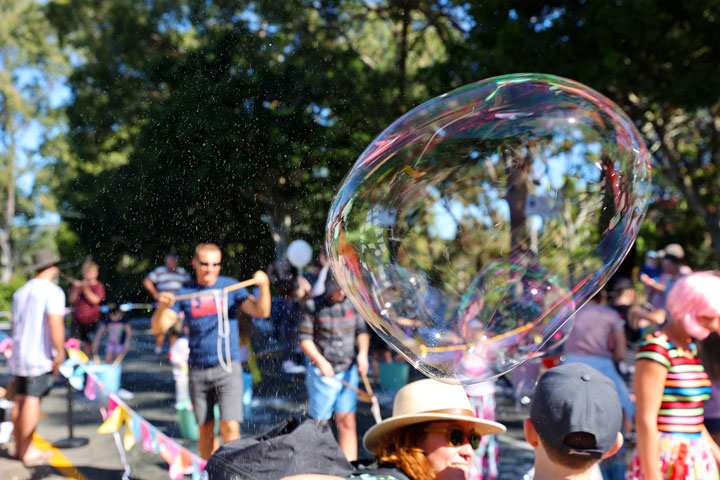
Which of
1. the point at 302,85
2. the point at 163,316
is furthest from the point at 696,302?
the point at 302,85

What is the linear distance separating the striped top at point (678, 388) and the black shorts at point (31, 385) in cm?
403

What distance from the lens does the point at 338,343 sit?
15.0 ft

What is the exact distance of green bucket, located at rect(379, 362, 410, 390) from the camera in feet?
23.9

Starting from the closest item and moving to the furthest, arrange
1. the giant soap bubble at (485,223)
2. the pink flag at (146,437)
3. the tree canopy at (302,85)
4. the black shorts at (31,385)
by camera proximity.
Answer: the giant soap bubble at (485,223) < the pink flag at (146,437) < the black shorts at (31,385) < the tree canopy at (302,85)

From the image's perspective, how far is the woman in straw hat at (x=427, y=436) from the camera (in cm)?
194

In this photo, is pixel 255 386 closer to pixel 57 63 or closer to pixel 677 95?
pixel 677 95

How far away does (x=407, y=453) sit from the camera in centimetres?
198

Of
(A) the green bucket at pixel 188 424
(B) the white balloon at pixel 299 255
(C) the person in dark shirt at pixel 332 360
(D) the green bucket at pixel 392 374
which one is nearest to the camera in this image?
(C) the person in dark shirt at pixel 332 360

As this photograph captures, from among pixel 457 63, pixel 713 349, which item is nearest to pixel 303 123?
pixel 457 63

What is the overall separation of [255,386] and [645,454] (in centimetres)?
643

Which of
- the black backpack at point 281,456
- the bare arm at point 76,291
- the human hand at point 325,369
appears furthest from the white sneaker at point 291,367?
the black backpack at point 281,456

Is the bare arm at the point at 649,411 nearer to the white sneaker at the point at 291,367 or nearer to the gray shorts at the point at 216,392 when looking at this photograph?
the gray shorts at the point at 216,392

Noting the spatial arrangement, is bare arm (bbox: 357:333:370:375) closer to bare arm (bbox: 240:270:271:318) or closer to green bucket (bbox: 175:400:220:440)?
bare arm (bbox: 240:270:271:318)

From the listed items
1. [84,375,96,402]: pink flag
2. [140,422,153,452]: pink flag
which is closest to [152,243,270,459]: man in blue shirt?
[140,422,153,452]: pink flag
